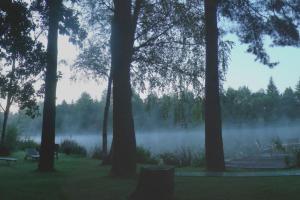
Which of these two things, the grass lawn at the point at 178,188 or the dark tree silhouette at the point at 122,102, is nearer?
the grass lawn at the point at 178,188

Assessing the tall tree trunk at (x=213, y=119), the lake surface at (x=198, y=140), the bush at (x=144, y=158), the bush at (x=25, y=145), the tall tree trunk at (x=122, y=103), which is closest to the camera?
the tall tree trunk at (x=122, y=103)

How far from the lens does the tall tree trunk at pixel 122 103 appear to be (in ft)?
32.7

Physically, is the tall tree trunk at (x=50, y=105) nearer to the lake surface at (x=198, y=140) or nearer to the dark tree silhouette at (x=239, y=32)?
the dark tree silhouette at (x=239, y=32)

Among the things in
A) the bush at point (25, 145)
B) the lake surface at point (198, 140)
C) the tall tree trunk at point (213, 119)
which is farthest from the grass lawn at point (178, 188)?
the bush at point (25, 145)

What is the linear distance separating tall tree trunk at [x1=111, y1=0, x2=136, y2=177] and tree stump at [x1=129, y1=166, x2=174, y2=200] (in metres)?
2.94

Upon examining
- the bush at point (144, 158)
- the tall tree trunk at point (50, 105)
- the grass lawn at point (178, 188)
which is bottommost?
the grass lawn at point (178, 188)

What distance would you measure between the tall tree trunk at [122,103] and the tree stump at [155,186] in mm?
2944

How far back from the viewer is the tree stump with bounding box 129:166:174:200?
6895mm

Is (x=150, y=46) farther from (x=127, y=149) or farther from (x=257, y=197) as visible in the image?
(x=257, y=197)

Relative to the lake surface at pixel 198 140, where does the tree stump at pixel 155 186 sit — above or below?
below

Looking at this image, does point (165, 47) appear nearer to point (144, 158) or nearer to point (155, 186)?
point (144, 158)

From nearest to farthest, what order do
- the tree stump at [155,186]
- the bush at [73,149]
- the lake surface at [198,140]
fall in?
1. the tree stump at [155,186]
2. the bush at [73,149]
3. the lake surface at [198,140]

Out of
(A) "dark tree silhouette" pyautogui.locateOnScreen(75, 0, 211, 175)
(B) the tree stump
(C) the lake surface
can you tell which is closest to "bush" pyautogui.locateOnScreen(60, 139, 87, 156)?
(C) the lake surface

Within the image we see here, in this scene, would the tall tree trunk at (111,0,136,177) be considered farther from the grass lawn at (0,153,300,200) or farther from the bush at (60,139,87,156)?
the bush at (60,139,87,156)
